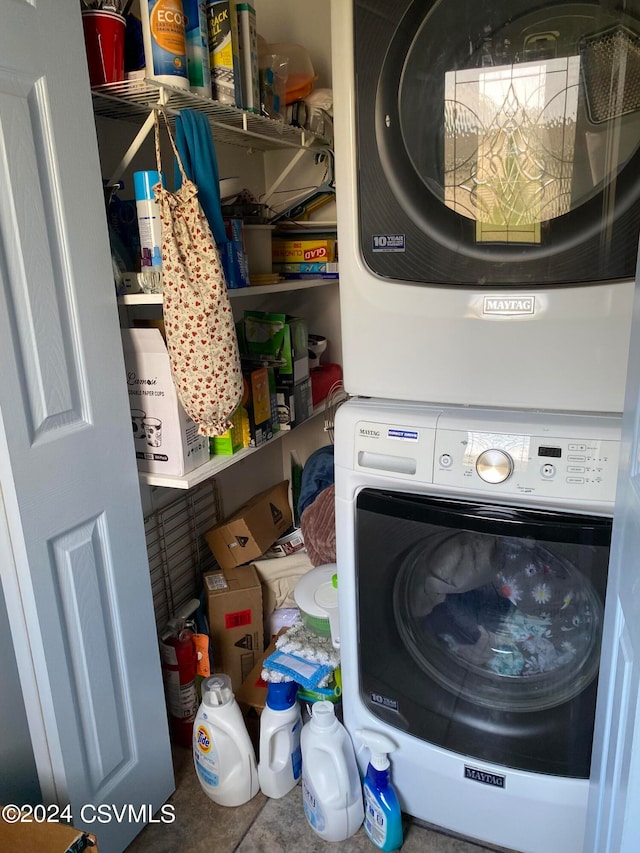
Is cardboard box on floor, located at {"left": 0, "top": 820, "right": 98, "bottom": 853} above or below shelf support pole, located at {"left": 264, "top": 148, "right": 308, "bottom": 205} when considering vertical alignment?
below

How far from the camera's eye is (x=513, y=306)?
117cm

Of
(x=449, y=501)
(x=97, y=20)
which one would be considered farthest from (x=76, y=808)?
(x=97, y=20)

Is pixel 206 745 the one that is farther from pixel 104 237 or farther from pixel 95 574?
pixel 104 237

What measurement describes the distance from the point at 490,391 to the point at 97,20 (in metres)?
1.05

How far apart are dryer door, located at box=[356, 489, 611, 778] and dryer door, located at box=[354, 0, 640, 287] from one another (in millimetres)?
463

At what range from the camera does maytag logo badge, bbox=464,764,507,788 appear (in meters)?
1.33

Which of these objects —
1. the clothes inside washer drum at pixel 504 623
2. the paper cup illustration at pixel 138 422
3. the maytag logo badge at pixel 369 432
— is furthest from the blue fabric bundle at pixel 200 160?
the clothes inside washer drum at pixel 504 623

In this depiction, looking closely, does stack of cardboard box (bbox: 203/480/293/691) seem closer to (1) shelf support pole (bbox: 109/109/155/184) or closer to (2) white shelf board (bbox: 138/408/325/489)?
(2) white shelf board (bbox: 138/408/325/489)

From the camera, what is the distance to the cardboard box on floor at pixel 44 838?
1.12m

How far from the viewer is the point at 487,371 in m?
1.22

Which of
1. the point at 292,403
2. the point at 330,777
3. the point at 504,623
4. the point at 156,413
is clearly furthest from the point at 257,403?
the point at 330,777

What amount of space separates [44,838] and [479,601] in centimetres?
91

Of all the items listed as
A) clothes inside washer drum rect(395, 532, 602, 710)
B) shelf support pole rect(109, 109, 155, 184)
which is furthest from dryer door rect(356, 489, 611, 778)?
shelf support pole rect(109, 109, 155, 184)

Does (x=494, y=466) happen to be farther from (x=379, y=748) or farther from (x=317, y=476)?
(x=317, y=476)
